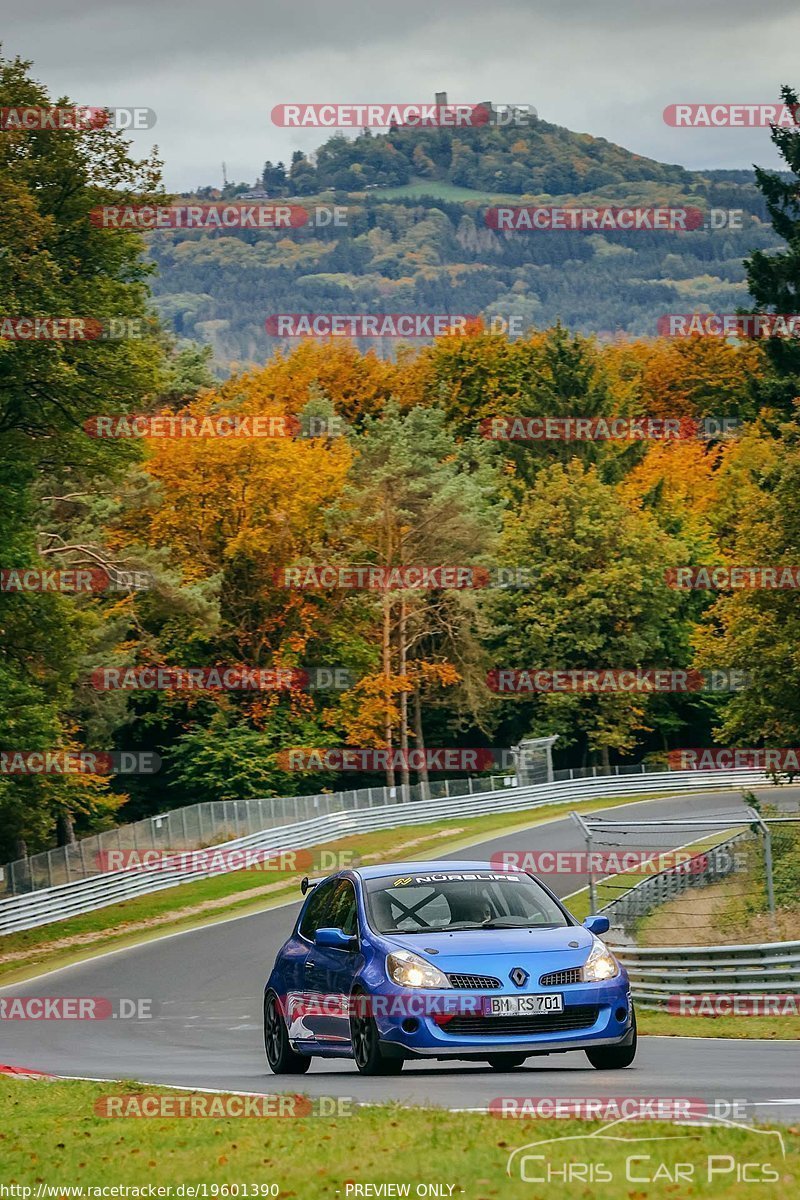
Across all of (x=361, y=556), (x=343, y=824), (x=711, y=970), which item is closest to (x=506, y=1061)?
(x=711, y=970)

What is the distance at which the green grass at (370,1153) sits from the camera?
7.36m

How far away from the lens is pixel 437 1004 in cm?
1190

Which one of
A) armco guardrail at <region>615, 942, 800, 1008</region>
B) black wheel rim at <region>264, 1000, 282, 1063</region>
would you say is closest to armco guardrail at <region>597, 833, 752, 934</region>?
armco guardrail at <region>615, 942, 800, 1008</region>

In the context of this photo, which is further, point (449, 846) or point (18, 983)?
point (449, 846)

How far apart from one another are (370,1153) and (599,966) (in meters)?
4.00

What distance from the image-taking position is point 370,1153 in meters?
8.54

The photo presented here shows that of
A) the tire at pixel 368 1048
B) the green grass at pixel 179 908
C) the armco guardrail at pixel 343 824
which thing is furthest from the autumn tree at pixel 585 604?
the tire at pixel 368 1048

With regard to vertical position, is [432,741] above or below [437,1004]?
below

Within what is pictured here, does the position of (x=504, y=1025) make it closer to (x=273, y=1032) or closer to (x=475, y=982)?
(x=475, y=982)

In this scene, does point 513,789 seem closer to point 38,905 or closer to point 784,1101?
point 38,905

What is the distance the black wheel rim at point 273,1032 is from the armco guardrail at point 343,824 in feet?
93.6

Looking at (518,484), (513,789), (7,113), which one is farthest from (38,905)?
(518,484)

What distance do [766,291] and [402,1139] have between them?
48.8 metres

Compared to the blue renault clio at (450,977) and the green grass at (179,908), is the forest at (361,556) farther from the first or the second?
the blue renault clio at (450,977)
